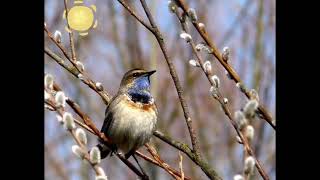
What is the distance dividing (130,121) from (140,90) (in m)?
0.21

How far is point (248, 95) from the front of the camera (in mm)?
1913

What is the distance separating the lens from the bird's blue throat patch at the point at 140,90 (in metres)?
3.05

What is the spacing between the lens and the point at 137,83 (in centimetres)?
312

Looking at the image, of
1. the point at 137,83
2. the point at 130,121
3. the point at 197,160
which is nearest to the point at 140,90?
the point at 137,83

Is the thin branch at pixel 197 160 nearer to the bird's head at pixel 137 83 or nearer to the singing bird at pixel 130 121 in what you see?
the singing bird at pixel 130 121

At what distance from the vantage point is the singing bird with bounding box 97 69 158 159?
2881mm

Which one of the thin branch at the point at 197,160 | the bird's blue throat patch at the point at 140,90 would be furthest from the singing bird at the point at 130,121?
the thin branch at the point at 197,160

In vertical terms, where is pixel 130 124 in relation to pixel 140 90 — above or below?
below

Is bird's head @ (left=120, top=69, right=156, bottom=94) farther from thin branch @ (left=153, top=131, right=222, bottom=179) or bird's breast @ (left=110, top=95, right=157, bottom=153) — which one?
thin branch @ (left=153, top=131, right=222, bottom=179)

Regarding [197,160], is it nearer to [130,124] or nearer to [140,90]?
[130,124]

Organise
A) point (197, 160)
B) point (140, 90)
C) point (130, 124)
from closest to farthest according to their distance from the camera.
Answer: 1. point (197, 160)
2. point (130, 124)
3. point (140, 90)

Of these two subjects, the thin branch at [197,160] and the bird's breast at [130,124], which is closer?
the thin branch at [197,160]
